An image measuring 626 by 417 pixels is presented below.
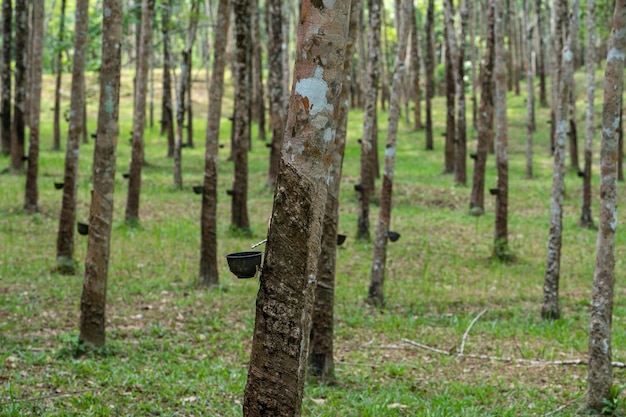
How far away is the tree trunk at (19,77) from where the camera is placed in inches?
700

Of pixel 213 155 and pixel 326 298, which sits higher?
pixel 213 155

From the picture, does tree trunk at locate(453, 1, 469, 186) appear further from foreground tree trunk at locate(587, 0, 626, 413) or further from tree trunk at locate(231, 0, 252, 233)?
foreground tree trunk at locate(587, 0, 626, 413)

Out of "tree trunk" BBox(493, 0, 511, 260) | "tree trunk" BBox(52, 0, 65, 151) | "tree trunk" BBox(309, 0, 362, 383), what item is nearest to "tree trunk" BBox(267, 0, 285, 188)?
"tree trunk" BBox(493, 0, 511, 260)

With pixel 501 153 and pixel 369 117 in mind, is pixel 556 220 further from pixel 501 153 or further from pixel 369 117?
pixel 369 117

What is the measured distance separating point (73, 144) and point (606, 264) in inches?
299

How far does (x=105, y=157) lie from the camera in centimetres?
715

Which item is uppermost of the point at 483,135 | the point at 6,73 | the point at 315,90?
the point at 6,73

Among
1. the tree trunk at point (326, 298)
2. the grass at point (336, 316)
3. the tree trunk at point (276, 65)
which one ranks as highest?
the tree trunk at point (276, 65)

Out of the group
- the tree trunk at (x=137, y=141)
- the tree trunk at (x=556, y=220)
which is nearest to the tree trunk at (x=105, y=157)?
the tree trunk at (x=556, y=220)

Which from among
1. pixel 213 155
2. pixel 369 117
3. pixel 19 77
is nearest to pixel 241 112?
pixel 213 155

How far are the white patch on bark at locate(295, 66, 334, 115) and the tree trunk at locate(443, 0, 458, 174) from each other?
18.4m

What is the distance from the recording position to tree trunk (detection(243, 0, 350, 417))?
11.1ft

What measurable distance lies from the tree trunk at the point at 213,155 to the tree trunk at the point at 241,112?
1.31m

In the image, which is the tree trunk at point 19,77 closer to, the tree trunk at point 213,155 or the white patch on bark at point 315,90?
the tree trunk at point 213,155
